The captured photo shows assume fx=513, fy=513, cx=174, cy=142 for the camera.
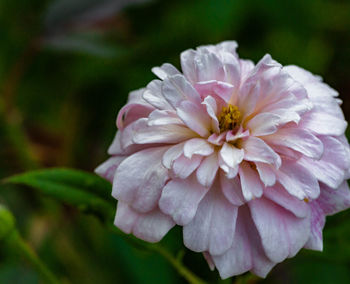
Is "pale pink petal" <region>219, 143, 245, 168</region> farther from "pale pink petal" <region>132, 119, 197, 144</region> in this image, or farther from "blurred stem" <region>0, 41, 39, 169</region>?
"blurred stem" <region>0, 41, 39, 169</region>

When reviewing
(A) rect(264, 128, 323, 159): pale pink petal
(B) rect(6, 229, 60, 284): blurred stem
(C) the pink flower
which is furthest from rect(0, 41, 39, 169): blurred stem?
(A) rect(264, 128, 323, 159): pale pink petal

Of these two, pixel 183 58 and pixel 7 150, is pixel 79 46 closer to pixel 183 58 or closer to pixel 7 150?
pixel 7 150

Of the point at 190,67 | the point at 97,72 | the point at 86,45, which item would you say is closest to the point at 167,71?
the point at 190,67

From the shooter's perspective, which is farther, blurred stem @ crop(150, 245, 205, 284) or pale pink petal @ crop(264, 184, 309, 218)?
blurred stem @ crop(150, 245, 205, 284)

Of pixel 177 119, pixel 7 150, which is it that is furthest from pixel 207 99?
pixel 7 150

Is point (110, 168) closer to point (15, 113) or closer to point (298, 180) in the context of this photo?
point (298, 180)

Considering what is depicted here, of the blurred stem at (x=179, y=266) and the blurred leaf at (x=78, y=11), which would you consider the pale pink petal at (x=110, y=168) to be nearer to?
the blurred stem at (x=179, y=266)

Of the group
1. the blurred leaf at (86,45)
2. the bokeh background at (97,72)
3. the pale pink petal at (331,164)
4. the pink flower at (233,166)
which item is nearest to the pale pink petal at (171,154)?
the pink flower at (233,166)
